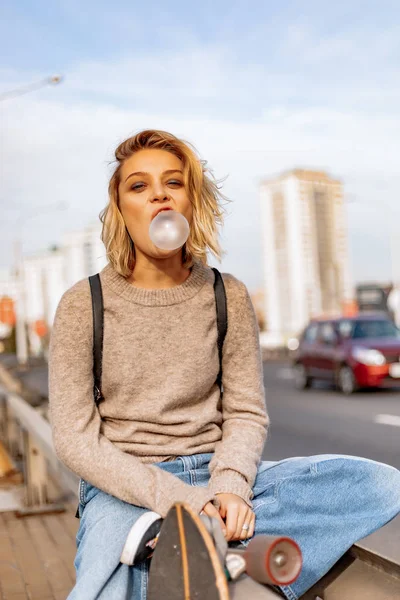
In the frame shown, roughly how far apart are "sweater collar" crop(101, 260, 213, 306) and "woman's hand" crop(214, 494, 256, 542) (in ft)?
2.06

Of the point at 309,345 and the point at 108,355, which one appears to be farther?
the point at 309,345

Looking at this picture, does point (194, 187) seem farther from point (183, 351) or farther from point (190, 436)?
Answer: point (190, 436)

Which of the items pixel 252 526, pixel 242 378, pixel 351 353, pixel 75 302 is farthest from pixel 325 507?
pixel 351 353

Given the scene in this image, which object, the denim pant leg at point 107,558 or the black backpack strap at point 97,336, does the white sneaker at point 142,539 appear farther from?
the black backpack strap at point 97,336

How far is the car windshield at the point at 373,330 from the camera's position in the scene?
696 inches

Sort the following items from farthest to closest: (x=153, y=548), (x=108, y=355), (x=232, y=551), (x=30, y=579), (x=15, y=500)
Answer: (x=15, y=500) → (x=30, y=579) → (x=108, y=355) → (x=153, y=548) → (x=232, y=551)

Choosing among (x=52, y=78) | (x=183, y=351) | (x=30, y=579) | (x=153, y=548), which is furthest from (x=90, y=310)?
(x=52, y=78)

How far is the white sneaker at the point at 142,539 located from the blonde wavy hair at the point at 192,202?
81cm

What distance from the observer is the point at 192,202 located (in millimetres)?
2674

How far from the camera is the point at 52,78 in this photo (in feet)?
64.4

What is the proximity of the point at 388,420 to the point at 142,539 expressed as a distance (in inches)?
426

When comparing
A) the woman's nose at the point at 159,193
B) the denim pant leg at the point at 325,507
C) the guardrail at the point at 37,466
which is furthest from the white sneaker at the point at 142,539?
the guardrail at the point at 37,466

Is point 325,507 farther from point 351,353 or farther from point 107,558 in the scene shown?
point 351,353

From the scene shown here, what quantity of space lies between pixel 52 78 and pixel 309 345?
28.4 feet
